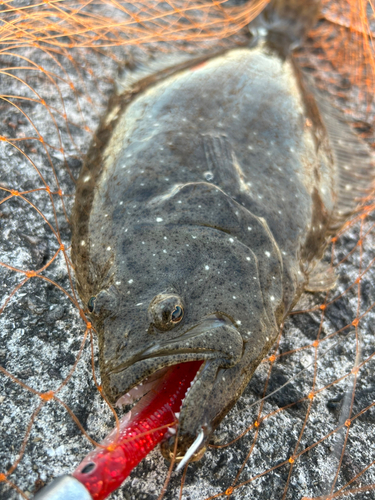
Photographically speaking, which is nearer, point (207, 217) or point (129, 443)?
point (129, 443)

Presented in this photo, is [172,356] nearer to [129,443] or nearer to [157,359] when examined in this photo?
[157,359]

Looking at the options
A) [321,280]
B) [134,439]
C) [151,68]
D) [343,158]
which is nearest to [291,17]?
[151,68]

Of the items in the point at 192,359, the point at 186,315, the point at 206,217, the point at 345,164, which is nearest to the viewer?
the point at 192,359

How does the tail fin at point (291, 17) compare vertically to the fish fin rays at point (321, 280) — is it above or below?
above

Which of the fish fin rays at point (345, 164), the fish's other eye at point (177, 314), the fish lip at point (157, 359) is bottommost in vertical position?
the fish fin rays at point (345, 164)

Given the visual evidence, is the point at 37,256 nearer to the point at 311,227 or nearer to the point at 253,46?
the point at 311,227

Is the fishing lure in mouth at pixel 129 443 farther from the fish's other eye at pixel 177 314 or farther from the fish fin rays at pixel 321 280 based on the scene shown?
the fish fin rays at pixel 321 280

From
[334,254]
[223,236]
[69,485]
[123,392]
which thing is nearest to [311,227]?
[334,254]

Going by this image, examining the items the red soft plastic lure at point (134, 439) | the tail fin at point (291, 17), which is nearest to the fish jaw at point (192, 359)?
the red soft plastic lure at point (134, 439)
